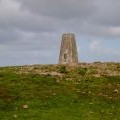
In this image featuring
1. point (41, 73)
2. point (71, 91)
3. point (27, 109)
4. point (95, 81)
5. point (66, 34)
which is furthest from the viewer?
point (66, 34)

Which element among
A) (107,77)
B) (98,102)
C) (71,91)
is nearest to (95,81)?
(107,77)

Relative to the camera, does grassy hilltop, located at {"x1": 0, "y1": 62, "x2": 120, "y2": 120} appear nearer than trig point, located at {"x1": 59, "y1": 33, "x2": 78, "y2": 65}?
Yes

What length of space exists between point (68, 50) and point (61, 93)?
16.1m

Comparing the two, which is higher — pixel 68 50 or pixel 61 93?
pixel 68 50

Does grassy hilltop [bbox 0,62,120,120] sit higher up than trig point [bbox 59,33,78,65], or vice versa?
trig point [bbox 59,33,78,65]

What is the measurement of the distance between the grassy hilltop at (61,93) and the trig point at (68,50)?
14.9ft

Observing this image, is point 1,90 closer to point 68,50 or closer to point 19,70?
point 19,70

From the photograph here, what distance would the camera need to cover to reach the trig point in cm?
5097

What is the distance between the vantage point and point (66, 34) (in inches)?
2013

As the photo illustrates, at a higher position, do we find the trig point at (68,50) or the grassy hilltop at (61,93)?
the trig point at (68,50)

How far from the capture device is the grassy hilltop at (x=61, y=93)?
2998cm

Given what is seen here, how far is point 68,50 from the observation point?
51.2 m

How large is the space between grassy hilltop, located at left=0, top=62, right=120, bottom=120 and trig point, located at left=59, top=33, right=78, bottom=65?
4.54 meters

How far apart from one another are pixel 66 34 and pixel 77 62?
3.49 m
